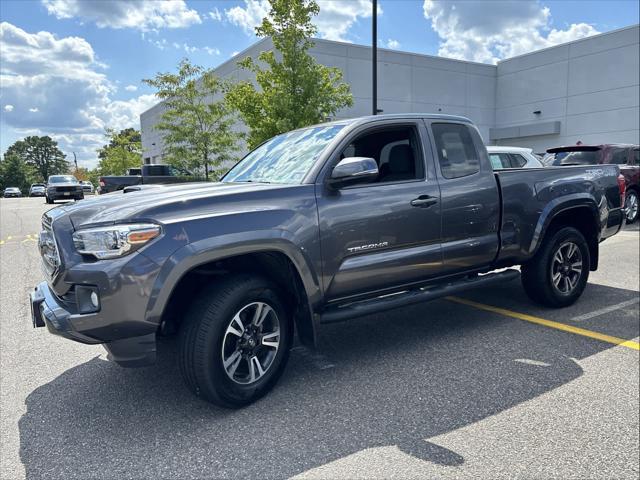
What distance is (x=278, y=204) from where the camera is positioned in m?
3.26

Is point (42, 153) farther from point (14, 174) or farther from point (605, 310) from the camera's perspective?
point (605, 310)

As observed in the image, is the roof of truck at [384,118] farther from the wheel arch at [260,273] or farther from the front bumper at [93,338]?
the front bumper at [93,338]

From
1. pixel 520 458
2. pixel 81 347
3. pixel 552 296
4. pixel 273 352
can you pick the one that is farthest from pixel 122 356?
pixel 552 296

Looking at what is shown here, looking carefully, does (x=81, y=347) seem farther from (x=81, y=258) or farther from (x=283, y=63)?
(x=283, y=63)

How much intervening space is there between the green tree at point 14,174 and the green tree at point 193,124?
80.8 meters

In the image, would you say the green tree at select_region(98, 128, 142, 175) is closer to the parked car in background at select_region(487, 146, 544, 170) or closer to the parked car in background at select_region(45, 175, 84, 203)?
the parked car in background at select_region(45, 175, 84, 203)

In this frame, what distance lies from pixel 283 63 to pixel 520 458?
44.9 ft

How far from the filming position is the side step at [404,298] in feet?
11.6

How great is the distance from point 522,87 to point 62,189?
95.2ft

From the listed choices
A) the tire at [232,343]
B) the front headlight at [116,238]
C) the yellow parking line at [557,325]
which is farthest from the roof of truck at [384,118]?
the yellow parking line at [557,325]

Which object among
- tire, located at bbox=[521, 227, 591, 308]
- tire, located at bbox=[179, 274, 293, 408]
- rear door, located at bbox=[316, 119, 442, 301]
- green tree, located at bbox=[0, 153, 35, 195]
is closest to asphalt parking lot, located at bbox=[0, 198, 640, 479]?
tire, located at bbox=[179, 274, 293, 408]

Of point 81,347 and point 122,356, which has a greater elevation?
point 122,356

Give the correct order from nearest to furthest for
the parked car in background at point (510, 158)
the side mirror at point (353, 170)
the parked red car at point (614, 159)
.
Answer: the side mirror at point (353, 170), the parked car in background at point (510, 158), the parked red car at point (614, 159)

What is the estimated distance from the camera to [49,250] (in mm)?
3225
